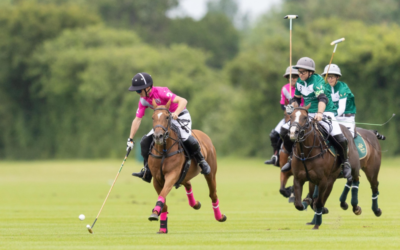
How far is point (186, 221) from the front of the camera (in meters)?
13.9

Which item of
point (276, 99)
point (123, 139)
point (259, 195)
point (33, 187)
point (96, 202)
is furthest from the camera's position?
point (123, 139)

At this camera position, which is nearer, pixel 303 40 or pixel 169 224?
pixel 169 224

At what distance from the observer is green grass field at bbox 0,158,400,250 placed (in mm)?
9883

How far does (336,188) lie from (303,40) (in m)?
20.8

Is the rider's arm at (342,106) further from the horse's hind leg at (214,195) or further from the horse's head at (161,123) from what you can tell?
the horse's head at (161,123)

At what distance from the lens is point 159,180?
1145 centimetres

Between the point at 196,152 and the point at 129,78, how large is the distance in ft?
127

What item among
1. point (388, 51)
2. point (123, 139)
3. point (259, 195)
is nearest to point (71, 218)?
point (259, 195)

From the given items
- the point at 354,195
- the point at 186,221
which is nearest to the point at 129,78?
the point at 186,221

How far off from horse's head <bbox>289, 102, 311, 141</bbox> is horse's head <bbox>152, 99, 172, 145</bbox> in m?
1.82

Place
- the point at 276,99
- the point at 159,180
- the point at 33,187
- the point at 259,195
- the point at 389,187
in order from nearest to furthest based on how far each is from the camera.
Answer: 1. the point at 159,180
2. the point at 259,195
3. the point at 389,187
4. the point at 33,187
5. the point at 276,99

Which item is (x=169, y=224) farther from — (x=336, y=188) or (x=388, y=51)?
(x=388, y=51)

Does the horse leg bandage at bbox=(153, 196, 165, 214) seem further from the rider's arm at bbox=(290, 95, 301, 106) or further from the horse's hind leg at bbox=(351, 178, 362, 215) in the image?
the horse's hind leg at bbox=(351, 178, 362, 215)

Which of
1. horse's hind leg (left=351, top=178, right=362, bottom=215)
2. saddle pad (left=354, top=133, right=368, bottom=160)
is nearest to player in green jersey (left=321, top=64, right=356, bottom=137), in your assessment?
saddle pad (left=354, top=133, right=368, bottom=160)
